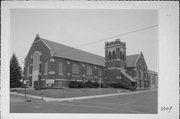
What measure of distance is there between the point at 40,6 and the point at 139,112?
4.38m

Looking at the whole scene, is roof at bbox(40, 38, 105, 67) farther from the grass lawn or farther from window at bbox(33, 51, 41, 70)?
the grass lawn

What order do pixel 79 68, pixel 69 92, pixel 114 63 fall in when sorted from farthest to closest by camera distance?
pixel 79 68
pixel 69 92
pixel 114 63

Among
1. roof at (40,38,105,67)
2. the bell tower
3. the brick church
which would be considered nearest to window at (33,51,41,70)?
the brick church

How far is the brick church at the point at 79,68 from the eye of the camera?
8008 mm

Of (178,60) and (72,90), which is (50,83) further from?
(178,60)

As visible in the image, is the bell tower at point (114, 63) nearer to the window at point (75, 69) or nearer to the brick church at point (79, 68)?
the brick church at point (79, 68)

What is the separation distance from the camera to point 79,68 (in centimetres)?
1062

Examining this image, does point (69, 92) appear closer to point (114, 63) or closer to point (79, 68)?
point (79, 68)

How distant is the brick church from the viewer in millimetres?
8008

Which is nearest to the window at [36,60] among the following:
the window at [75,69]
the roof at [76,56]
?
the roof at [76,56]

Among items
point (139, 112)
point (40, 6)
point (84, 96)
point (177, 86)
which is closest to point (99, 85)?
point (84, 96)

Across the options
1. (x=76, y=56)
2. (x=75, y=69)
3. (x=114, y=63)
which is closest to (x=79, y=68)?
(x=75, y=69)

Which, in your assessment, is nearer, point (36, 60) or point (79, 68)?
point (36, 60)

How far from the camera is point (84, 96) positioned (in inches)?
383
